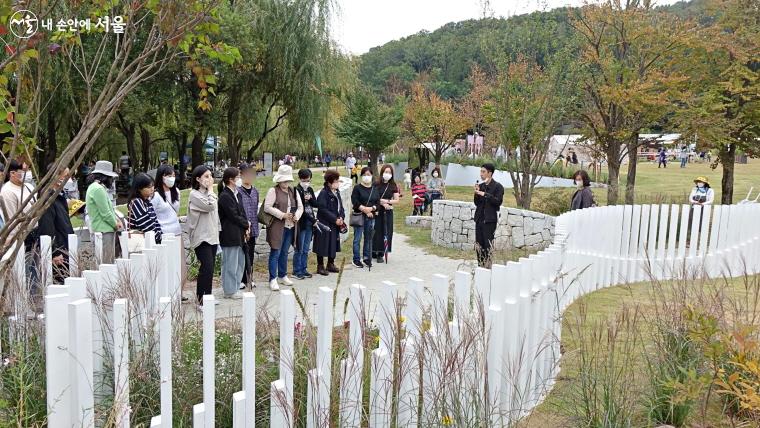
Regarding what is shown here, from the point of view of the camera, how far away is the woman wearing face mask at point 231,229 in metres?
6.66

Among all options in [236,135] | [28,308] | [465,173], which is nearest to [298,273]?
[28,308]

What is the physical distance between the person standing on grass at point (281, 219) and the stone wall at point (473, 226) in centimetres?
387

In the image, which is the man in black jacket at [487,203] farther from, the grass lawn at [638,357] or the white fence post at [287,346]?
the white fence post at [287,346]

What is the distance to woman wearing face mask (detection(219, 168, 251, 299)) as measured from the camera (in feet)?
21.9

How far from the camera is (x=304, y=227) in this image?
8305 mm

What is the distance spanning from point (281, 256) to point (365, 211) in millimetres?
1791

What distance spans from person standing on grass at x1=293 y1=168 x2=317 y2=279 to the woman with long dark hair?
241 centimetres

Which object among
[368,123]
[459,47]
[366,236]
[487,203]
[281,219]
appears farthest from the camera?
[459,47]

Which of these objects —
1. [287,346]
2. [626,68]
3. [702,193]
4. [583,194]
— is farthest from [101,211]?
[626,68]

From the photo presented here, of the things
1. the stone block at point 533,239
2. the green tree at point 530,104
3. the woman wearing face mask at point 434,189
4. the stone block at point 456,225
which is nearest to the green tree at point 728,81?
the green tree at point 530,104

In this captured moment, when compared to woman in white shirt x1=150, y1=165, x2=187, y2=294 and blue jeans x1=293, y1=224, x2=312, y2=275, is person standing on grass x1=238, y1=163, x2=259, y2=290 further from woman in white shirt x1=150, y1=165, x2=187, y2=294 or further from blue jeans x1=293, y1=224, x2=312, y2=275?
blue jeans x1=293, y1=224, x2=312, y2=275

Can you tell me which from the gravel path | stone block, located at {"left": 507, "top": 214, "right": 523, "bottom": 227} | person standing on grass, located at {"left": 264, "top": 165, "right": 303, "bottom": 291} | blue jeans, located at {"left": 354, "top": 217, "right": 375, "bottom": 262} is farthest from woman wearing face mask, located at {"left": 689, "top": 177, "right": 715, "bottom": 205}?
person standing on grass, located at {"left": 264, "top": 165, "right": 303, "bottom": 291}

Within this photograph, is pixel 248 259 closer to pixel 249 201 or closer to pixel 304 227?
pixel 249 201

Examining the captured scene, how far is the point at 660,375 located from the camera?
318cm
